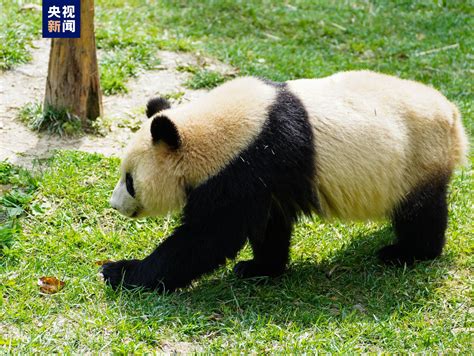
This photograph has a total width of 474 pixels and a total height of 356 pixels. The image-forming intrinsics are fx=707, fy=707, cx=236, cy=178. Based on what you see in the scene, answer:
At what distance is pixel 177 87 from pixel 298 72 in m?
1.67

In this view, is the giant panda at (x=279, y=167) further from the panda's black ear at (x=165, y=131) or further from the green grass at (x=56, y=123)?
the green grass at (x=56, y=123)

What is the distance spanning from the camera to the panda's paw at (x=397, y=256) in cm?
548

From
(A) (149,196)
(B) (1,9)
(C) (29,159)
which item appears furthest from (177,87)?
(A) (149,196)

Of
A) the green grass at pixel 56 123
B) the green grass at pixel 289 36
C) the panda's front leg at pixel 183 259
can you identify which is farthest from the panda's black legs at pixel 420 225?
the green grass at pixel 56 123

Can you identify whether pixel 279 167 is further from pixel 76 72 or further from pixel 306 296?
pixel 76 72

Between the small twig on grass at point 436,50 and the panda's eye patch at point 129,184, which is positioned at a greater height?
the small twig on grass at point 436,50

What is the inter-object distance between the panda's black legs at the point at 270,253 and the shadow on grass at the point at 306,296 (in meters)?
0.09

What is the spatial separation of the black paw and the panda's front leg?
58 cm

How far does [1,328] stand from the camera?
4.40 meters

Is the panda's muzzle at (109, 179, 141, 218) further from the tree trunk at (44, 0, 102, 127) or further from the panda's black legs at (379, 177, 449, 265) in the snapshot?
the tree trunk at (44, 0, 102, 127)

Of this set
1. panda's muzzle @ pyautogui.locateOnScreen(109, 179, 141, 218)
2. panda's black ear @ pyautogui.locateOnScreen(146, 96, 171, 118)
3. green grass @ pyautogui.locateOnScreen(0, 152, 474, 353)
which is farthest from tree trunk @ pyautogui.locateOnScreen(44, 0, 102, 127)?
panda's muzzle @ pyautogui.locateOnScreen(109, 179, 141, 218)

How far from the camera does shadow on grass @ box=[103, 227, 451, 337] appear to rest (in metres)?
4.68

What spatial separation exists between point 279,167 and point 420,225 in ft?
4.33

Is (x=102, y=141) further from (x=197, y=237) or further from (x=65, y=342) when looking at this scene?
(x=65, y=342)
